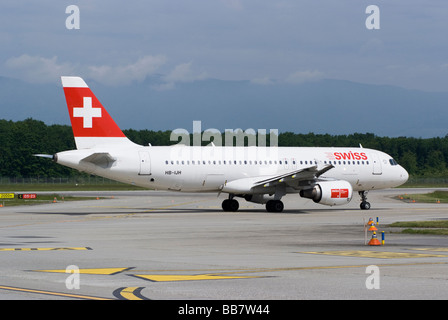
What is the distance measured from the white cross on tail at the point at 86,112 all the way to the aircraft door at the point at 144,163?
3.49m

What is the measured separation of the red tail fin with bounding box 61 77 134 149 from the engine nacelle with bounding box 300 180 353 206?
12.4 metres

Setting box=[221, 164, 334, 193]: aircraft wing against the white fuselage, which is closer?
the white fuselage

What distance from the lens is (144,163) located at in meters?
45.9

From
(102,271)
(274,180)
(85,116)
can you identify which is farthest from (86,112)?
(102,271)

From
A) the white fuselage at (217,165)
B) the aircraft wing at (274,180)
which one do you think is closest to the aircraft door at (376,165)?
the white fuselage at (217,165)

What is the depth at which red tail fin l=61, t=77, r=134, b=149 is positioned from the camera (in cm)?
4409

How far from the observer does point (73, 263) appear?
20250 mm

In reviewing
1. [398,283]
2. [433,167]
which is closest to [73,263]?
[398,283]

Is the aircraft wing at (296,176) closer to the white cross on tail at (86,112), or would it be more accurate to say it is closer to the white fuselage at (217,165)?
the white fuselage at (217,165)

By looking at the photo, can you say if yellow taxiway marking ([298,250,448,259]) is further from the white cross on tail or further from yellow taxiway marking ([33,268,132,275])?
the white cross on tail

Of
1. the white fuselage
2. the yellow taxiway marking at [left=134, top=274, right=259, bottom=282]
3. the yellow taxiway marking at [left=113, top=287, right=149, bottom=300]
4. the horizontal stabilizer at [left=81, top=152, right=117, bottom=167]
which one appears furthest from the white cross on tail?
the yellow taxiway marking at [left=113, top=287, right=149, bottom=300]

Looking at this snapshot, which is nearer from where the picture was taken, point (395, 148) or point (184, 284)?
point (184, 284)

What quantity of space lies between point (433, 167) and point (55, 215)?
136167mm

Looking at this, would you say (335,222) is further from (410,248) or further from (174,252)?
(174,252)
